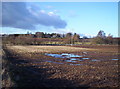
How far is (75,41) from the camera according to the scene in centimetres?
7275

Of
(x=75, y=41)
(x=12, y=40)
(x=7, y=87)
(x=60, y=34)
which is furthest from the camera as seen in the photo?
(x=60, y=34)

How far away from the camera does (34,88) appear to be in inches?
229

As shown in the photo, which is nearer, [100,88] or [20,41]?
[100,88]

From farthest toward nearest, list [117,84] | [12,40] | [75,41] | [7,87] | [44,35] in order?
[44,35]
[75,41]
[12,40]
[117,84]
[7,87]

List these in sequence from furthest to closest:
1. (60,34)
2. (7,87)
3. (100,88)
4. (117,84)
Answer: (60,34)
(117,84)
(100,88)
(7,87)

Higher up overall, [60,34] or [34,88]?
[60,34]

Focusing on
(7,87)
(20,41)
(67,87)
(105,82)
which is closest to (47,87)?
(67,87)

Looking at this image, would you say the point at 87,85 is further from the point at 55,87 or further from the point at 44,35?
the point at 44,35

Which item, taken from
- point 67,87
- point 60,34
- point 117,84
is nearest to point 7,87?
point 67,87

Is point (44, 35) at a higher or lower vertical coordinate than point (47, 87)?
higher

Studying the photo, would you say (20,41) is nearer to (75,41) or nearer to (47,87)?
(75,41)

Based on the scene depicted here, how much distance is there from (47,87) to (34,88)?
0.56 meters

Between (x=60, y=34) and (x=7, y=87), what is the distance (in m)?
88.5

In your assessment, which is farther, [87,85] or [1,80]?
[1,80]
